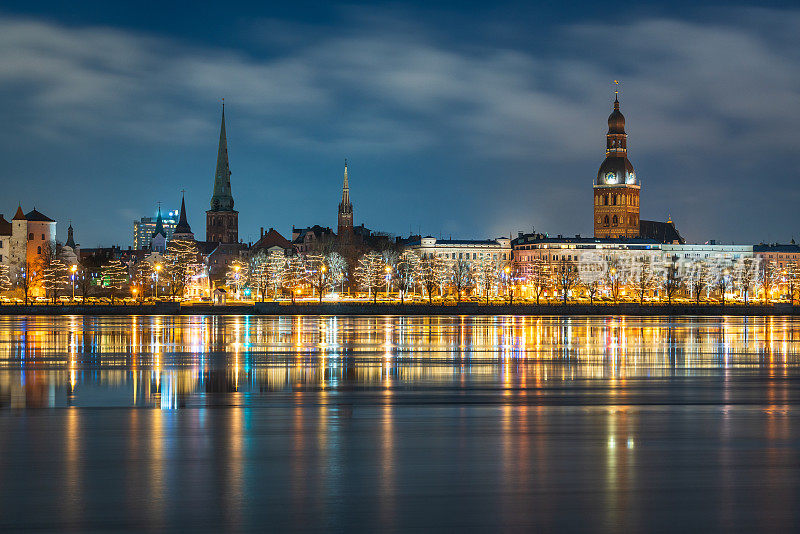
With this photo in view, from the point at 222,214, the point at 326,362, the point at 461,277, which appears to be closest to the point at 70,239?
the point at 222,214

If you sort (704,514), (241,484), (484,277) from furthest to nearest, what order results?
(484,277)
(241,484)
(704,514)

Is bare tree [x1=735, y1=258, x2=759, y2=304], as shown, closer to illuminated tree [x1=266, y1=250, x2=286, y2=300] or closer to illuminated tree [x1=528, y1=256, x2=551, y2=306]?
illuminated tree [x1=528, y1=256, x2=551, y2=306]

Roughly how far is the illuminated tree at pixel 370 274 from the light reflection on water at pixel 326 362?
73183 millimetres

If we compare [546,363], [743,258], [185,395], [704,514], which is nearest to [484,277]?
[743,258]

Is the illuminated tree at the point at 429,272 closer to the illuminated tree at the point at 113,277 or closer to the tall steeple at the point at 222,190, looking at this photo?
the illuminated tree at the point at 113,277

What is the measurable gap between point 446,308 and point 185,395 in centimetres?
6333

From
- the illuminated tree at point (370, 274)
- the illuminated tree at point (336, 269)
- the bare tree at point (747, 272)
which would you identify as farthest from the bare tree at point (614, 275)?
the illuminated tree at point (336, 269)

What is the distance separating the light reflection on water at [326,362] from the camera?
21.6 meters

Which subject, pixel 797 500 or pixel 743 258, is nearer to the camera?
pixel 797 500

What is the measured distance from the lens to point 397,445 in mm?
14820

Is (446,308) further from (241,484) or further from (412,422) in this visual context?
(241,484)

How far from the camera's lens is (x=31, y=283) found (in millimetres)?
104562

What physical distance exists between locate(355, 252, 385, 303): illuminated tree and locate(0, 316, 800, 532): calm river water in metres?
89.7

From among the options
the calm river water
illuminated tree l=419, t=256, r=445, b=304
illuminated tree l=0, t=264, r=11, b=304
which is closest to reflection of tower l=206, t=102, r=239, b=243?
illuminated tree l=419, t=256, r=445, b=304
